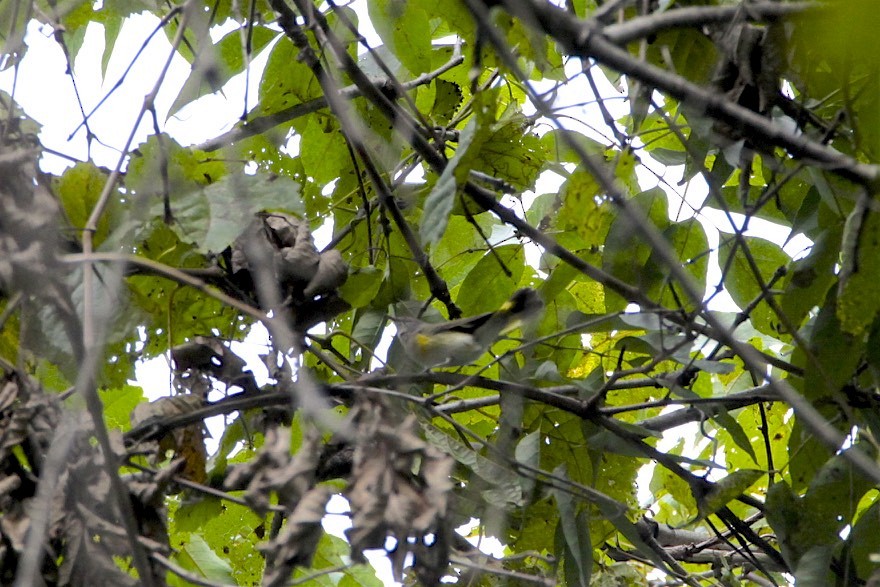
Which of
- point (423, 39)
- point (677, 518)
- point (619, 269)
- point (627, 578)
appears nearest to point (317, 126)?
point (423, 39)

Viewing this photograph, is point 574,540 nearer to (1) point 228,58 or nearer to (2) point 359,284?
(2) point 359,284

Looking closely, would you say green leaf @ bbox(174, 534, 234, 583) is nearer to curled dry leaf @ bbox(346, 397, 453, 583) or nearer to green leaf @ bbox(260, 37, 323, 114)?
green leaf @ bbox(260, 37, 323, 114)

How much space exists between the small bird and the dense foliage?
6cm

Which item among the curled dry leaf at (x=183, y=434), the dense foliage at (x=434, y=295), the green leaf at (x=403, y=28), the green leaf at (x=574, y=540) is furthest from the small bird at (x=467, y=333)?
the green leaf at (x=403, y=28)

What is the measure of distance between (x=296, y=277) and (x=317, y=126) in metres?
0.57

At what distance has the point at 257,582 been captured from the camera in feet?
6.51

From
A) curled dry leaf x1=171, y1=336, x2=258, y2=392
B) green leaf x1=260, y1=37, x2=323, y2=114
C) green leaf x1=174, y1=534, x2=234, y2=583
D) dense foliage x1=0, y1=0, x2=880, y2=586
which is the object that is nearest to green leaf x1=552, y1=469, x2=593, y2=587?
dense foliage x1=0, y1=0, x2=880, y2=586

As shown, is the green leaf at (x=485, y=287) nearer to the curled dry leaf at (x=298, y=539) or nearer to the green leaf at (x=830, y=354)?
the green leaf at (x=830, y=354)

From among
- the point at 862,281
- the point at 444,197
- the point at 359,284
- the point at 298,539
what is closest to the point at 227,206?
the point at 444,197

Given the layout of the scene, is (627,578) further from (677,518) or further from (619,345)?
(677,518)

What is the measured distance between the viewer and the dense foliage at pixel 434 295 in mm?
870

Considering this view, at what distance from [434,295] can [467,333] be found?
20 cm

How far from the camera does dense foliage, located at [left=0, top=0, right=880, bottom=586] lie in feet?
2.85

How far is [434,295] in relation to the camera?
5.35 ft
